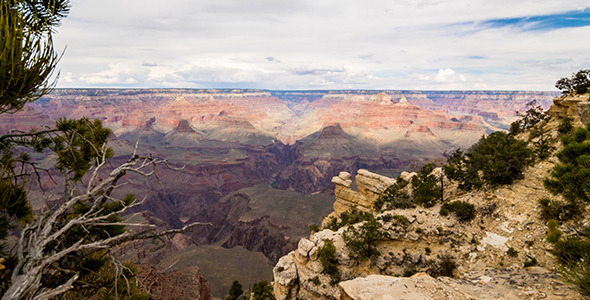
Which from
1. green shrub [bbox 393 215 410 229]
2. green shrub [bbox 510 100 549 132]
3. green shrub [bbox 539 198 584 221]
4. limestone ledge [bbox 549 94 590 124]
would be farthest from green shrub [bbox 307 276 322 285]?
green shrub [bbox 510 100 549 132]

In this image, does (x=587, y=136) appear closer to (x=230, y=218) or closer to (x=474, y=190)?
(x=474, y=190)

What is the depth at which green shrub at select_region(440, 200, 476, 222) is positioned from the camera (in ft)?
54.3

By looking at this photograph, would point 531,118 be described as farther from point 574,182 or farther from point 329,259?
point 329,259

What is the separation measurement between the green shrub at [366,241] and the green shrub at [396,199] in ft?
20.0

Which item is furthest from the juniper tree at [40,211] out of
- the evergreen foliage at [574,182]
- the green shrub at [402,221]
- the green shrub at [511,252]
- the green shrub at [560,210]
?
the green shrub at [560,210]

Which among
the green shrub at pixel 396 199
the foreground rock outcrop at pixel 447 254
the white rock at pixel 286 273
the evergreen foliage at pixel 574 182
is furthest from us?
the green shrub at pixel 396 199

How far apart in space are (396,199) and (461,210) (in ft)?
23.6

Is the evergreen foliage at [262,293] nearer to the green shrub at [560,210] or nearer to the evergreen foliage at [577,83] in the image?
the green shrub at [560,210]

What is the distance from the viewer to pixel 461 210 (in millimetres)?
16859

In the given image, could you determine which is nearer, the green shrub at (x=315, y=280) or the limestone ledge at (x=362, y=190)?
the green shrub at (x=315, y=280)

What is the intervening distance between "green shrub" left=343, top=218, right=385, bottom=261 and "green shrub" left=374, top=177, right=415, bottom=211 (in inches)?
240

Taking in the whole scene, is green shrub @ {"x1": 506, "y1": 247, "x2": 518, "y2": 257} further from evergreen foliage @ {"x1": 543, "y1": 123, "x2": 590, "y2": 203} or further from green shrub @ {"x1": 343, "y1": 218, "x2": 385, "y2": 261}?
green shrub @ {"x1": 343, "y1": 218, "x2": 385, "y2": 261}

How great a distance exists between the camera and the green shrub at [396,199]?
22.9 metres

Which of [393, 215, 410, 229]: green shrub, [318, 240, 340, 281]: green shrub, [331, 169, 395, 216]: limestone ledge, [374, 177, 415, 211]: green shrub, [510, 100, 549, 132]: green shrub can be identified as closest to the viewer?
[318, 240, 340, 281]: green shrub
